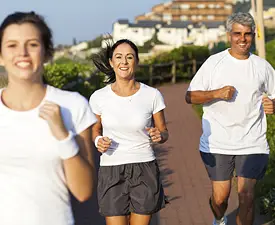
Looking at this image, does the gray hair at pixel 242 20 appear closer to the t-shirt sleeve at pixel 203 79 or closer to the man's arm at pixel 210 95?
the t-shirt sleeve at pixel 203 79

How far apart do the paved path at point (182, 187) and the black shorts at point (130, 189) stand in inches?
73.7

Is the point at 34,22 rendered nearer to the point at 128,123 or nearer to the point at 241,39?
the point at 128,123

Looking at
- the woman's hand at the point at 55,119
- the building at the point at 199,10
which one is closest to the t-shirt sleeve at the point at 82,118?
the woman's hand at the point at 55,119

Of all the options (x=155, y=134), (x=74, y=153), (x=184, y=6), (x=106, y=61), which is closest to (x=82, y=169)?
(x=74, y=153)

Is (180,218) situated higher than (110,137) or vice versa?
(110,137)

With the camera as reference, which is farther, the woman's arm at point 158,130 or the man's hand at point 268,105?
the man's hand at point 268,105

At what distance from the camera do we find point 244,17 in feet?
18.9

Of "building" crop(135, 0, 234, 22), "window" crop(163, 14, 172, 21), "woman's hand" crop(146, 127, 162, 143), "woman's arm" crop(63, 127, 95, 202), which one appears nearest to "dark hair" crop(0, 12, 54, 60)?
"woman's arm" crop(63, 127, 95, 202)

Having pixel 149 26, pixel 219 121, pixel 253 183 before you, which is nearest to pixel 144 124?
pixel 219 121

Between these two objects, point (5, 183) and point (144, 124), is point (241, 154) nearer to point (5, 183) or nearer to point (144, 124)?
point (144, 124)

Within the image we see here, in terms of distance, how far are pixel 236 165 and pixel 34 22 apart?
10.5 ft

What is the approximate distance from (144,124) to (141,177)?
384 millimetres

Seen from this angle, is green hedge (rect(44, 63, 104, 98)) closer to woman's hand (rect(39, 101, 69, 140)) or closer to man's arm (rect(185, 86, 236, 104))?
man's arm (rect(185, 86, 236, 104))

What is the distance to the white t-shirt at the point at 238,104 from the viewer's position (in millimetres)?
5680
